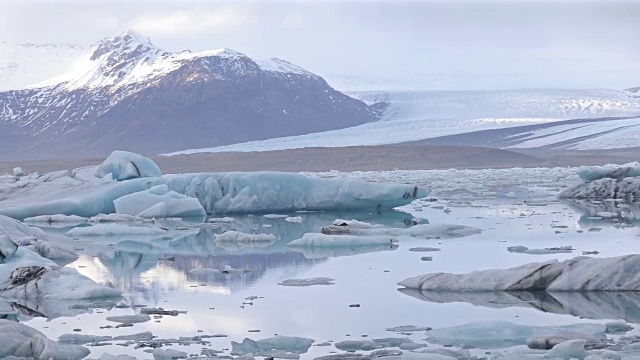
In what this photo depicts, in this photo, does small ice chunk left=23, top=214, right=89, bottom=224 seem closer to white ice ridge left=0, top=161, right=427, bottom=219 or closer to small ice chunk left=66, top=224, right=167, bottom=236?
white ice ridge left=0, top=161, right=427, bottom=219

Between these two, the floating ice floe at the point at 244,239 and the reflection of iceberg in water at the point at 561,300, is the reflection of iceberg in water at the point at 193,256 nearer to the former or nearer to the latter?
the floating ice floe at the point at 244,239

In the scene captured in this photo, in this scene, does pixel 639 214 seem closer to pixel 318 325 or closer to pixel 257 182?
pixel 257 182

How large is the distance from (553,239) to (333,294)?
439cm

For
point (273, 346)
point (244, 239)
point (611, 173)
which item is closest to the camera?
point (273, 346)

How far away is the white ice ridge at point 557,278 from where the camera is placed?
771cm

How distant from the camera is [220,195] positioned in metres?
16.9

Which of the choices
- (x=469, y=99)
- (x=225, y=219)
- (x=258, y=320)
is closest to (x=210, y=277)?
(x=258, y=320)

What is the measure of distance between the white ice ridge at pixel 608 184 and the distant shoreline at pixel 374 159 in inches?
900

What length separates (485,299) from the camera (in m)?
7.60

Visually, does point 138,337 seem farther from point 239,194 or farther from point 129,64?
point 129,64

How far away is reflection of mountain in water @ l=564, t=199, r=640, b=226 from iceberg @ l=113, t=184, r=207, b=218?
17.8ft

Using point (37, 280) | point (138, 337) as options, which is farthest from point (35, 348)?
point (37, 280)

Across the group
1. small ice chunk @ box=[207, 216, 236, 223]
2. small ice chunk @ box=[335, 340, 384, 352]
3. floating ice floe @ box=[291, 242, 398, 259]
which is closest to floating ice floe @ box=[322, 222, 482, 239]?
floating ice floe @ box=[291, 242, 398, 259]

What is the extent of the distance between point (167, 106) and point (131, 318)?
262 feet
